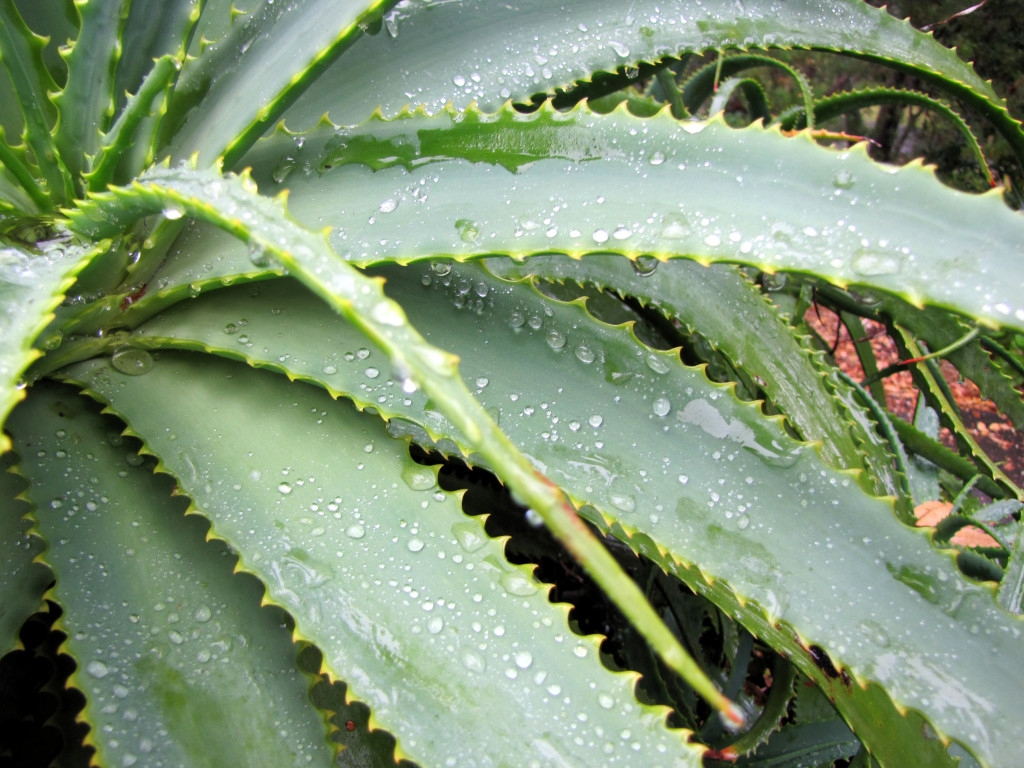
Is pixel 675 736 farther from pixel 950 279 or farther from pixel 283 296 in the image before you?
pixel 283 296

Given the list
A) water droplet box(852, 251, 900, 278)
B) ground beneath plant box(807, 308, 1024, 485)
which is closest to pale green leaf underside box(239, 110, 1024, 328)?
water droplet box(852, 251, 900, 278)

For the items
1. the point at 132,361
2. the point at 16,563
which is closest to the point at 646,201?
the point at 132,361

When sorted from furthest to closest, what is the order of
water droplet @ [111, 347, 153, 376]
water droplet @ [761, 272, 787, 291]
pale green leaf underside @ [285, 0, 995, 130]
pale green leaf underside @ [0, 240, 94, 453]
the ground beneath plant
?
the ground beneath plant, water droplet @ [761, 272, 787, 291], pale green leaf underside @ [285, 0, 995, 130], water droplet @ [111, 347, 153, 376], pale green leaf underside @ [0, 240, 94, 453]

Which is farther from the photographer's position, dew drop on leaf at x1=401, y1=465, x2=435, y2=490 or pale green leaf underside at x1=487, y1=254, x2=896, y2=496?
pale green leaf underside at x1=487, y1=254, x2=896, y2=496

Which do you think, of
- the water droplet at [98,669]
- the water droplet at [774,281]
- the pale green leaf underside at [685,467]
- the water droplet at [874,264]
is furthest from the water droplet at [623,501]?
the water droplet at [774,281]

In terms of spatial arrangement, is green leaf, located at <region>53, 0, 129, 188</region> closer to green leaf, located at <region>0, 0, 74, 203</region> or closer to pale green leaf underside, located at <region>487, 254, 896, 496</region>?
green leaf, located at <region>0, 0, 74, 203</region>

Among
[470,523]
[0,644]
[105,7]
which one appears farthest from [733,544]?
[105,7]

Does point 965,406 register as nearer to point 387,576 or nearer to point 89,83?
point 387,576

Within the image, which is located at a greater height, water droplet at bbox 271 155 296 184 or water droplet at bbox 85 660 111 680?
water droplet at bbox 271 155 296 184
